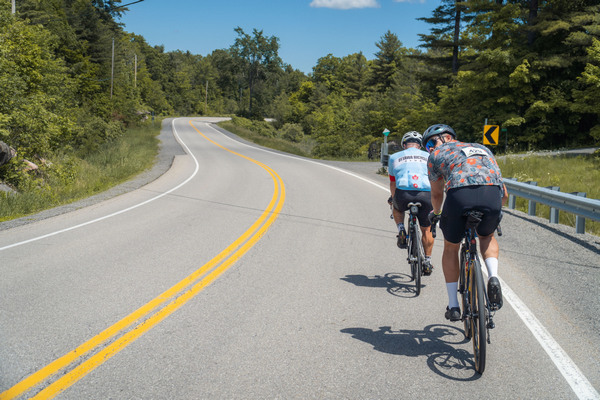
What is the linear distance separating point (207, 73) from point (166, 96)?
22.0 meters

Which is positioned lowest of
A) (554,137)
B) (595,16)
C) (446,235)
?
(446,235)

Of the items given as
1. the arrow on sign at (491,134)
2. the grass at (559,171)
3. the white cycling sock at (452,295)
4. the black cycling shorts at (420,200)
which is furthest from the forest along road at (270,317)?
the arrow on sign at (491,134)

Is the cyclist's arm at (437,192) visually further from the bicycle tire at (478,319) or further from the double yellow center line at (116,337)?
the double yellow center line at (116,337)

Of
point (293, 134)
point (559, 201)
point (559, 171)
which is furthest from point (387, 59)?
point (559, 201)

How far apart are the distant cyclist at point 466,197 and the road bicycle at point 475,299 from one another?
64mm

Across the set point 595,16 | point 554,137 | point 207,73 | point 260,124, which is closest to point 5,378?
point 595,16

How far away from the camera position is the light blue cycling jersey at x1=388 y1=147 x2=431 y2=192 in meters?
5.91

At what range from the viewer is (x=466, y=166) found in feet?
12.5

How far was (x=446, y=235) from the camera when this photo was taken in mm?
4016

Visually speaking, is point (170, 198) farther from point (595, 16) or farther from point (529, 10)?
point (529, 10)

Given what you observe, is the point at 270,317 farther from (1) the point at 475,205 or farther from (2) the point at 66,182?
(2) the point at 66,182

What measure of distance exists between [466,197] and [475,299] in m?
0.83

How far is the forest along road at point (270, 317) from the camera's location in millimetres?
3449

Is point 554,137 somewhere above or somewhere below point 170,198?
above
